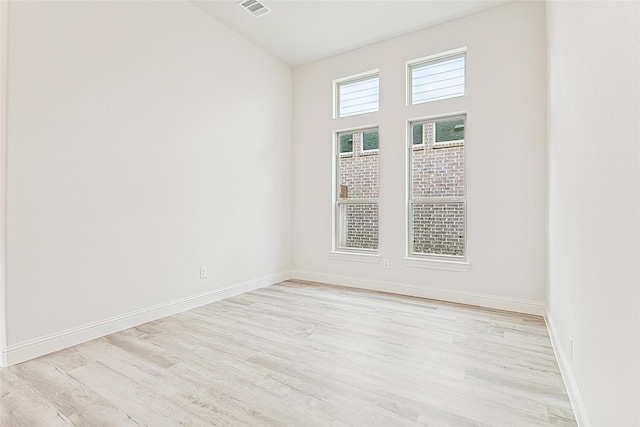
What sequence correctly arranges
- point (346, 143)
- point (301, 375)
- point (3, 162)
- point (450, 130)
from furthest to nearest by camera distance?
1. point (346, 143)
2. point (450, 130)
3. point (3, 162)
4. point (301, 375)

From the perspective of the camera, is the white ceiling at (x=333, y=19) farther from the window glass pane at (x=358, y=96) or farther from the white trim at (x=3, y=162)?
the white trim at (x=3, y=162)

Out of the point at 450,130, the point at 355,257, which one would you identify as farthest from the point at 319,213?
the point at 450,130

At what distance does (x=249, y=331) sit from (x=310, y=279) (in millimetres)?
2061

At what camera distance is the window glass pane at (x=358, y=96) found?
173 inches

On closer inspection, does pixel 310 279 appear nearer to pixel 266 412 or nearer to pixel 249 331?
pixel 249 331

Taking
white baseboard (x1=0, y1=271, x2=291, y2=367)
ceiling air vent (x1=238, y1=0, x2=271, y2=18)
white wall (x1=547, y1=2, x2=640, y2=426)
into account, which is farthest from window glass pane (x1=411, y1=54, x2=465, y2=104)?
white baseboard (x1=0, y1=271, x2=291, y2=367)

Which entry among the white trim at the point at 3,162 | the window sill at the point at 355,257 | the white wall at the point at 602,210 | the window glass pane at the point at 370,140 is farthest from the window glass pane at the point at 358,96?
the white trim at the point at 3,162

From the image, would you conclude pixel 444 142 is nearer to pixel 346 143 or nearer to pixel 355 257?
pixel 346 143

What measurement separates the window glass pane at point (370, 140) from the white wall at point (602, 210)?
241 centimetres

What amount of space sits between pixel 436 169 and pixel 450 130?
18.9 inches

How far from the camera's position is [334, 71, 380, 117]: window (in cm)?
439

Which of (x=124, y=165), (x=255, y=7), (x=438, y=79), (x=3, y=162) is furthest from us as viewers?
(x=438, y=79)

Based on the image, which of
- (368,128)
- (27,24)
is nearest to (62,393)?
(27,24)

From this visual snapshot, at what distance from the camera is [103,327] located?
8.84ft
